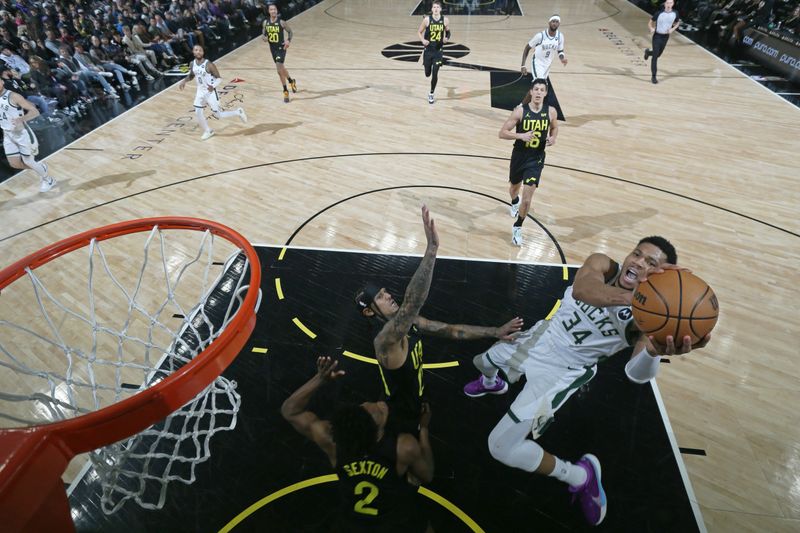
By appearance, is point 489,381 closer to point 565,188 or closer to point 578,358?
point 578,358

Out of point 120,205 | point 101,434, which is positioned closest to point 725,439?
point 101,434

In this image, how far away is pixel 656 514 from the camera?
285 centimetres

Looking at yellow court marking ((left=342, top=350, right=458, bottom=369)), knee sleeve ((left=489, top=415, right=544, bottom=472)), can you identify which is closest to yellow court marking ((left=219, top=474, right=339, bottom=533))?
yellow court marking ((left=342, top=350, right=458, bottom=369))

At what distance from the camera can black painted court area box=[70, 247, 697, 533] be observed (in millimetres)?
2852

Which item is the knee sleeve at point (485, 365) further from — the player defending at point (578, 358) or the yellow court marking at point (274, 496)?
the yellow court marking at point (274, 496)

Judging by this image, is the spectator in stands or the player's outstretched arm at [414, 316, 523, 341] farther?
the spectator in stands

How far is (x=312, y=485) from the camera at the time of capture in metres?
2.99

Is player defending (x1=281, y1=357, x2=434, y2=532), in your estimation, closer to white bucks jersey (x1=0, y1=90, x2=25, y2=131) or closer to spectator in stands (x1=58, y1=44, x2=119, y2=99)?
white bucks jersey (x1=0, y1=90, x2=25, y2=131)

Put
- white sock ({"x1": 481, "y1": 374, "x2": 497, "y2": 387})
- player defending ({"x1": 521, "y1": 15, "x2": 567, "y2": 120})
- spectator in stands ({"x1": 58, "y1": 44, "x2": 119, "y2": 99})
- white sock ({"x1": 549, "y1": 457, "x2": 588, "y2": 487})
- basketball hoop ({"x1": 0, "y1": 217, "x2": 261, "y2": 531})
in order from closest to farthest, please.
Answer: basketball hoop ({"x1": 0, "y1": 217, "x2": 261, "y2": 531})
white sock ({"x1": 549, "y1": 457, "x2": 588, "y2": 487})
white sock ({"x1": 481, "y1": 374, "x2": 497, "y2": 387})
player defending ({"x1": 521, "y1": 15, "x2": 567, "y2": 120})
spectator in stands ({"x1": 58, "y1": 44, "x2": 119, "y2": 99})

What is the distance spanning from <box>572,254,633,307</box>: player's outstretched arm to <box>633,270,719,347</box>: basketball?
0.13m

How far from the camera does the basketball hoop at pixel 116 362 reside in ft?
5.73

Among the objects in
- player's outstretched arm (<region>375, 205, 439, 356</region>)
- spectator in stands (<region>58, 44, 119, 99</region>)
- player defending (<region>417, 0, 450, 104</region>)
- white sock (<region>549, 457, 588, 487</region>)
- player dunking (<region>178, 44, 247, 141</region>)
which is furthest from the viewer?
spectator in stands (<region>58, 44, 119, 99</region>)

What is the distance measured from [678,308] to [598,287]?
0.41m

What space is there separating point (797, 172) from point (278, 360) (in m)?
7.71
